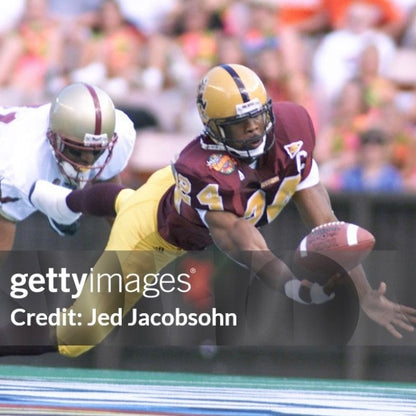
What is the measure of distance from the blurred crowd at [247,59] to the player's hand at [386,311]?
3.02 m

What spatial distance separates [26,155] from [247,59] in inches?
145

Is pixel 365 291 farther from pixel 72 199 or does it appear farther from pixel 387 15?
pixel 387 15

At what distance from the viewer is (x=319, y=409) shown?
5.51m

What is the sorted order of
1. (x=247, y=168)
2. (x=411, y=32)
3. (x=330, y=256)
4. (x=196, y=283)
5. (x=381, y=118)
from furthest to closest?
(x=411, y=32) → (x=381, y=118) → (x=196, y=283) → (x=247, y=168) → (x=330, y=256)

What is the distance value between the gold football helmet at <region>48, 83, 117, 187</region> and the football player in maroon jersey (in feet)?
0.58

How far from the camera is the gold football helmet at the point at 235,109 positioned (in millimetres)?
5961

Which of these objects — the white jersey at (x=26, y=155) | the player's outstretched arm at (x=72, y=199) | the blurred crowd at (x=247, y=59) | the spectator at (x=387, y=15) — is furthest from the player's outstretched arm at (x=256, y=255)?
the spectator at (x=387, y=15)

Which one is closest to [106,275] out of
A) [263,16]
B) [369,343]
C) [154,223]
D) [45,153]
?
[154,223]

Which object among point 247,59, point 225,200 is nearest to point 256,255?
point 225,200

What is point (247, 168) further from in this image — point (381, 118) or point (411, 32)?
A: point (411, 32)

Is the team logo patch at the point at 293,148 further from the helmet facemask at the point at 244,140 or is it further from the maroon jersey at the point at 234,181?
the helmet facemask at the point at 244,140

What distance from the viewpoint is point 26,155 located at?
6.87 meters

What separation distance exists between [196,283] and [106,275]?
0.52m

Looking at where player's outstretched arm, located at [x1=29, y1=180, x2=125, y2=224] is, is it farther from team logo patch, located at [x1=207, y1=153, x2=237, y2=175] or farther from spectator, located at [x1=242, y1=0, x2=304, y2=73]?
spectator, located at [x1=242, y1=0, x2=304, y2=73]
